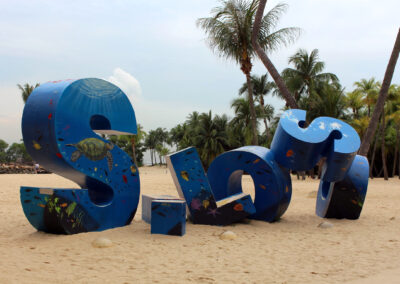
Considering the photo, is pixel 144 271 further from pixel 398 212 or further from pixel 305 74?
pixel 305 74

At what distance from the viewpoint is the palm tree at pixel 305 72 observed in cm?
3139

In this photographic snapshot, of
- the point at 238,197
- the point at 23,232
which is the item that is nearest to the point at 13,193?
the point at 23,232

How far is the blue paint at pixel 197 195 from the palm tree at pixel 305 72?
25466 mm

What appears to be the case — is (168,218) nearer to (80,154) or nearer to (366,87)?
(80,154)

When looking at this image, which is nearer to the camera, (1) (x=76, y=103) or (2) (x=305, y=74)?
(1) (x=76, y=103)

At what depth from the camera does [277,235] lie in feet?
23.4

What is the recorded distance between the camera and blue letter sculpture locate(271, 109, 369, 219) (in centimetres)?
784

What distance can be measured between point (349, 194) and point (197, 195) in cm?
389

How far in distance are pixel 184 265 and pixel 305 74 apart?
1163 inches

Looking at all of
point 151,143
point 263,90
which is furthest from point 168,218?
point 151,143

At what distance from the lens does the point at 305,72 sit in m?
31.7

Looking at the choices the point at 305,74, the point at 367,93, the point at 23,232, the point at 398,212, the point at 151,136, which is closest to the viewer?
the point at 23,232

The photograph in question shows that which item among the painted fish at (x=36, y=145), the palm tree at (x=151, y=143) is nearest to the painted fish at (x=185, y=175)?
the painted fish at (x=36, y=145)

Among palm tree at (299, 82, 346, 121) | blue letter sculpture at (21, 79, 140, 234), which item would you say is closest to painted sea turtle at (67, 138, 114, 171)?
blue letter sculpture at (21, 79, 140, 234)
